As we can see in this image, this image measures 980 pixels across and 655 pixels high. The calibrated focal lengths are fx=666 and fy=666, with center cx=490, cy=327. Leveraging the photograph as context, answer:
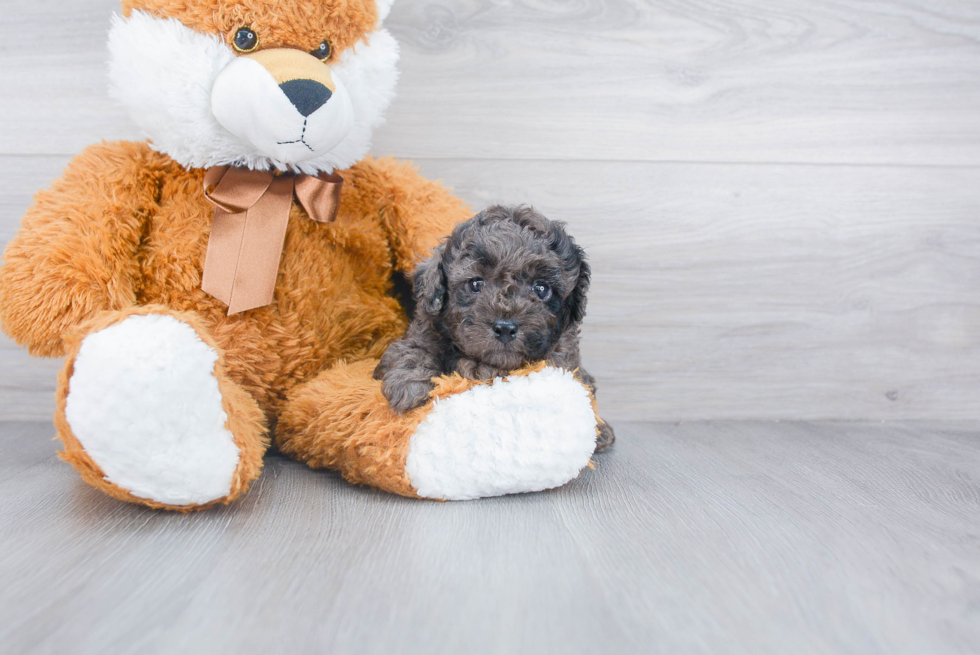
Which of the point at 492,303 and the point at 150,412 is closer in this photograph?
the point at 150,412

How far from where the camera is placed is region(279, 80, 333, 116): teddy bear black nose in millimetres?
991

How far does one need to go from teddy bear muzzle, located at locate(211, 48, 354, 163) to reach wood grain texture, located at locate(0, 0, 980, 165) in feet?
1.39

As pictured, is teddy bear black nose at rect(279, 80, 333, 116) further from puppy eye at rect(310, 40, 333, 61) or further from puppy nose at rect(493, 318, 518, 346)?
puppy nose at rect(493, 318, 518, 346)

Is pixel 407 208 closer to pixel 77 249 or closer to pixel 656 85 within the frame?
pixel 77 249

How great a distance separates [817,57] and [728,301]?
58 centimetres

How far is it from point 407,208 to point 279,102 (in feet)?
1.13

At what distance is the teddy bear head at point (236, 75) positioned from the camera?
3.27 feet

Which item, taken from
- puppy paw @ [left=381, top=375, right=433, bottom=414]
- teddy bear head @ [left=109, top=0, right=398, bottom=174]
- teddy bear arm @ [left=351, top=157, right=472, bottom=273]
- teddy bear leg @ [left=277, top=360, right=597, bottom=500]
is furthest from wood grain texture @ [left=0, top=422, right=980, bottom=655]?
teddy bear head @ [left=109, top=0, right=398, bottom=174]

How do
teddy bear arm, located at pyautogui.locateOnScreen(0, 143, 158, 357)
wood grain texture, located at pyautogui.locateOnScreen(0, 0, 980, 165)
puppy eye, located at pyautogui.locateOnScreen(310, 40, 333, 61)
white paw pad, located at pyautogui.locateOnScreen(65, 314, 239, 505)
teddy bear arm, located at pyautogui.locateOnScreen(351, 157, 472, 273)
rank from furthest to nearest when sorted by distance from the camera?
wood grain texture, located at pyautogui.locateOnScreen(0, 0, 980, 165)
teddy bear arm, located at pyautogui.locateOnScreen(351, 157, 472, 273)
puppy eye, located at pyautogui.locateOnScreen(310, 40, 333, 61)
teddy bear arm, located at pyautogui.locateOnScreen(0, 143, 158, 357)
white paw pad, located at pyautogui.locateOnScreen(65, 314, 239, 505)

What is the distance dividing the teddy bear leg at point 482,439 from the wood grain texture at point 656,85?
68 centimetres

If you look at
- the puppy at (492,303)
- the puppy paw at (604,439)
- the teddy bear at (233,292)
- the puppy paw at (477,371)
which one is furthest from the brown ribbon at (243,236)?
the puppy paw at (604,439)

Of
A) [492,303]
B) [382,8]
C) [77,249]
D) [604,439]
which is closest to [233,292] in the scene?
[77,249]

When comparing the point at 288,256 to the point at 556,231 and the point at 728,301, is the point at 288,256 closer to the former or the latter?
the point at 556,231

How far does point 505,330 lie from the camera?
0.98 meters
